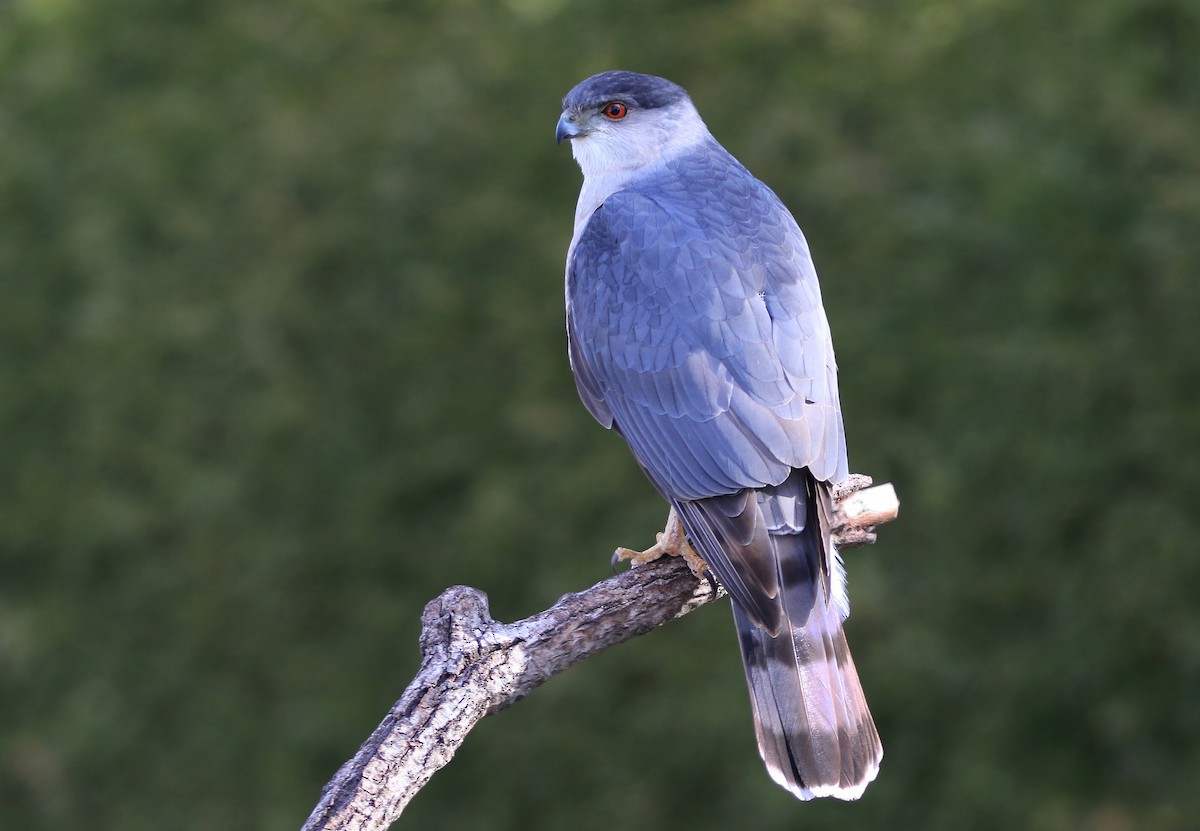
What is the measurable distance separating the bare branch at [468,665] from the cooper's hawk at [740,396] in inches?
6.9

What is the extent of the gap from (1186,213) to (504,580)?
94.6 inches

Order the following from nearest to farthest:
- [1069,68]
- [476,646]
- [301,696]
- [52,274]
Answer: [476,646], [1069,68], [301,696], [52,274]

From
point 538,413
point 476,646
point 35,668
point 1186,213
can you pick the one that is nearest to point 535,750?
point 538,413

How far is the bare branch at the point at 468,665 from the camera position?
223 cm

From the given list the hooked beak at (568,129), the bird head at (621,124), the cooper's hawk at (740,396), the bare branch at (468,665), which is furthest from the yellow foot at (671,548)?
the hooked beak at (568,129)

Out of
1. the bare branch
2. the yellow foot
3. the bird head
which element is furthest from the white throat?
the bare branch

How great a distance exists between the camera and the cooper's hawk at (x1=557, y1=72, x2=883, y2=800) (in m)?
2.61

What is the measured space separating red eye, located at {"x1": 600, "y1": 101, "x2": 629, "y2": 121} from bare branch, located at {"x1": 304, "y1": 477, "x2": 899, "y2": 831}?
119 centimetres

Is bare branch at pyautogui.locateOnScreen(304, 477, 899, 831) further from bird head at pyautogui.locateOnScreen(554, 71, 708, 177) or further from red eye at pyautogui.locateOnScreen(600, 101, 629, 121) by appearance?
red eye at pyautogui.locateOnScreen(600, 101, 629, 121)

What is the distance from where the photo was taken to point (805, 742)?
2.58 metres

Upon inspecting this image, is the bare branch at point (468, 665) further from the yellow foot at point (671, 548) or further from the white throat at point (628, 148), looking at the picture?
the white throat at point (628, 148)

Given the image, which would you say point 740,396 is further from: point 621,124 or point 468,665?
point 621,124

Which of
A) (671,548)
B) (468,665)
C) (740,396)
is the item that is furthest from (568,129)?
(468,665)

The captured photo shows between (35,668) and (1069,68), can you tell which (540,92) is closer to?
(1069,68)
